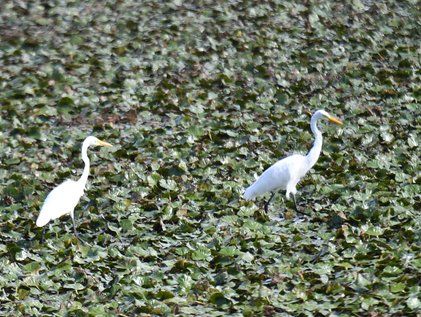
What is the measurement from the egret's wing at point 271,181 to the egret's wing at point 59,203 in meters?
1.35

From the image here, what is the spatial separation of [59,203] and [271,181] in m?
1.72

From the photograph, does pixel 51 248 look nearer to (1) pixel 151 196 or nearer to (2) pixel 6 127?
(1) pixel 151 196

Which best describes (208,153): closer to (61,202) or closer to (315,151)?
(315,151)

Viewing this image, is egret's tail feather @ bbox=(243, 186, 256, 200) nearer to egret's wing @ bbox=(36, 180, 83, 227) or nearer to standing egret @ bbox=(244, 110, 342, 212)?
standing egret @ bbox=(244, 110, 342, 212)

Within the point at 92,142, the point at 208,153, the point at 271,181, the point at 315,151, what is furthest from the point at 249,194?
the point at 92,142

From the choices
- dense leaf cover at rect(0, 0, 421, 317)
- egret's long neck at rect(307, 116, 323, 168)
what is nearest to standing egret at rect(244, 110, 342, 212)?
egret's long neck at rect(307, 116, 323, 168)

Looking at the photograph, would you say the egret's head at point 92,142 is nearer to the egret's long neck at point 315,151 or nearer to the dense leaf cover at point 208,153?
the dense leaf cover at point 208,153

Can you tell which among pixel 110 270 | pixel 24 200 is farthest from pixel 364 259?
pixel 24 200

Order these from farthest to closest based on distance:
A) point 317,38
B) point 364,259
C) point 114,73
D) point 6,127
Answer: point 317,38 < point 114,73 < point 6,127 < point 364,259

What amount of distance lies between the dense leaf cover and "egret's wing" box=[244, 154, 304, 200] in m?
0.14

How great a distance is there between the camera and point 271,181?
819 centimetres

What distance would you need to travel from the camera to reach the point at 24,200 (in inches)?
326

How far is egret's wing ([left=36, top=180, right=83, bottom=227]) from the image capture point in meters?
7.47

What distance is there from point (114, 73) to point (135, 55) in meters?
0.64
